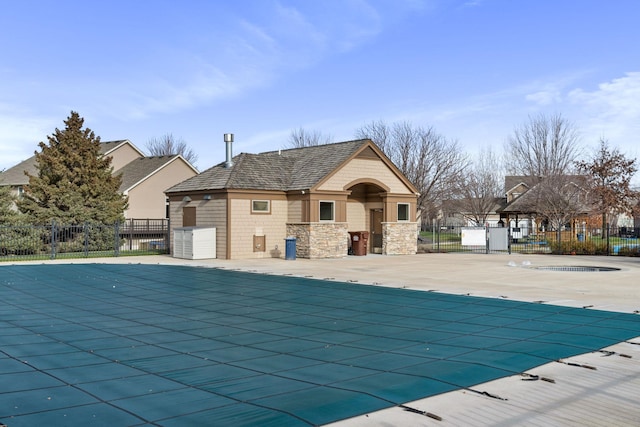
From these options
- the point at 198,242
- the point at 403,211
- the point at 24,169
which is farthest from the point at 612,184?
the point at 24,169

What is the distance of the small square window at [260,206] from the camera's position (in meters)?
25.1

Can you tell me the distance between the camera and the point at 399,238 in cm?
2836

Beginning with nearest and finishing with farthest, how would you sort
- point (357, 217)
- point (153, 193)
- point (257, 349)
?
point (257, 349)
point (357, 217)
point (153, 193)

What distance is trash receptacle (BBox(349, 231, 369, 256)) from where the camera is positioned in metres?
27.3

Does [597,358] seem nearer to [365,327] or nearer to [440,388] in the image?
[440,388]

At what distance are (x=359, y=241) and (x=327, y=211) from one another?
244cm

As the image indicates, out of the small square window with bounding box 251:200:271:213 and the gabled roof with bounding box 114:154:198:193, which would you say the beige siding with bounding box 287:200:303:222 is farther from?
the gabled roof with bounding box 114:154:198:193

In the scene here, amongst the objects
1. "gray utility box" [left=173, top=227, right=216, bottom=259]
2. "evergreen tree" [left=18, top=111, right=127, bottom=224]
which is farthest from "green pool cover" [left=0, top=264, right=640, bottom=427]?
"evergreen tree" [left=18, top=111, right=127, bottom=224]

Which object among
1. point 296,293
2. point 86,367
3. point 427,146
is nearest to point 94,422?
point 86,367

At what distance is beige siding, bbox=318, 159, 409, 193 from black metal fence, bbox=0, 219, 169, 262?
9.51 m

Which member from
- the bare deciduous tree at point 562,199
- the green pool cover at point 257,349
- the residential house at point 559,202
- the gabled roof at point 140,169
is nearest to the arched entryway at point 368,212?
the residential house at point 559,202

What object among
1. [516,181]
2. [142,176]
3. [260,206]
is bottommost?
[260,206]

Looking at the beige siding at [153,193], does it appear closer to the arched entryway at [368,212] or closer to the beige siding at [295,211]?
the beige siding at [295,211]

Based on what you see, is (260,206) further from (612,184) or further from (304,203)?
(612,184)
